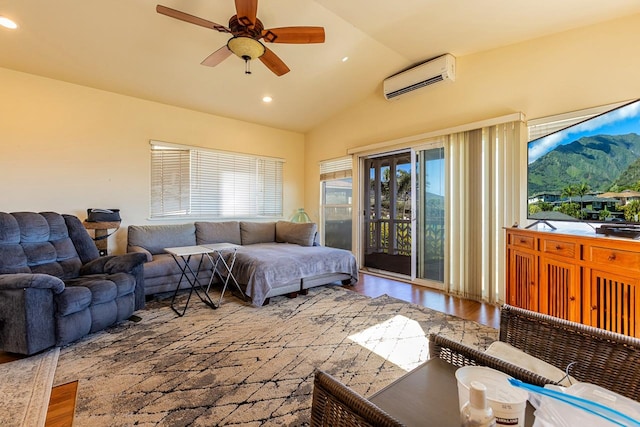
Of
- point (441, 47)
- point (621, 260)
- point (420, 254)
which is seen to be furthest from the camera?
point (420, 254)

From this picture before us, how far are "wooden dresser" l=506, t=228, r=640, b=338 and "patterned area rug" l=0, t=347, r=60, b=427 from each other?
11.4ft

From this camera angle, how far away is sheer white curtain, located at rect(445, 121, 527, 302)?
10.6ft

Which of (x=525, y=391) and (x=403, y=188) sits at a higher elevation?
(x=403, y=188)

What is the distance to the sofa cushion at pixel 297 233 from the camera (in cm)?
457

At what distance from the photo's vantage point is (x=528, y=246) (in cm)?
262

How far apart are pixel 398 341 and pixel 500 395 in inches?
73.8

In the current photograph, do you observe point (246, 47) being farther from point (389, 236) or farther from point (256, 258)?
point (389, 236)

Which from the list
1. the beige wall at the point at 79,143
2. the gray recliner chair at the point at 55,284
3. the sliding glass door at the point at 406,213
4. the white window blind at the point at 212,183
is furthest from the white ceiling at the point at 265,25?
the gray recliner chair at the point at 55,284

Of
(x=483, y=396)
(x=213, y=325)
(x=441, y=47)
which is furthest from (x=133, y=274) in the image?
(x=441, y=47)

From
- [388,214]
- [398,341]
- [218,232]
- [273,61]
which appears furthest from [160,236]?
[388,214]

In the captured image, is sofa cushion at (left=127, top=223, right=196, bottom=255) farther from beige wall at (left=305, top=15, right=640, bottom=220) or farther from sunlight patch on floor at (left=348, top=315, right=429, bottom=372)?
beige wall at (left=305, top=15, right=640, bottom=220)

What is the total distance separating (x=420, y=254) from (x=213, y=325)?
2942mm

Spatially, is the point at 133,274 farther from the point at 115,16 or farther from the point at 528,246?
the point at 528,246

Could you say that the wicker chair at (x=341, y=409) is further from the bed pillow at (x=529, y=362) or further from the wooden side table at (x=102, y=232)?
the wooden side table at (x=102, y=232)
